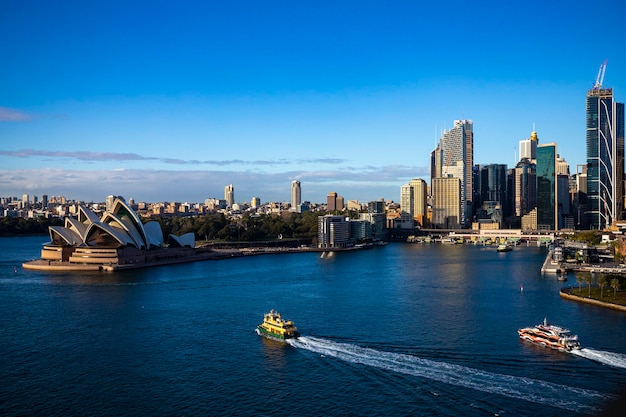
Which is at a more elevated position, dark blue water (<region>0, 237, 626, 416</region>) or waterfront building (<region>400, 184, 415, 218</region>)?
waterfront building (<region>400, 184, 415, 218</region>)

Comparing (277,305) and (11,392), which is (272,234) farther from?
(11,392)

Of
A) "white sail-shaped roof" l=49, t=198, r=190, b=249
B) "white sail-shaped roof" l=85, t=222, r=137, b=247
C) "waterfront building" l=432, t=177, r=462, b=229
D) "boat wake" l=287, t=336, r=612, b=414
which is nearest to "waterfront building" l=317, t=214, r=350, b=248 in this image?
"white sail-shaped roof" l=49, t=198, r=190, b=249

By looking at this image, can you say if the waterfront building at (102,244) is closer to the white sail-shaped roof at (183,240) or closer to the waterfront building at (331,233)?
the white sail-shaped roof at (183,240)

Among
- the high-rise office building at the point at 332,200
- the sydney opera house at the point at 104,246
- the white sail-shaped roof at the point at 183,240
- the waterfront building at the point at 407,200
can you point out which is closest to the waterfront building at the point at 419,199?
the waterfront building at the point at 407,200

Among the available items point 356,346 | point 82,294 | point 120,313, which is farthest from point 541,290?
point 82,294

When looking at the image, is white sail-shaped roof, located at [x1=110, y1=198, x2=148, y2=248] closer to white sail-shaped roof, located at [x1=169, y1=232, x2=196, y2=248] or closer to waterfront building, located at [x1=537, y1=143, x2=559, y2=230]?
white sail-shaped roof, located at [x1=169, y1=232, x2=196, y2=248]

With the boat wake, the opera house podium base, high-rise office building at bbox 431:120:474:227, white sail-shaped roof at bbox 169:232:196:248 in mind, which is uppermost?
high-rise office building at bbox 431:120:474:227
